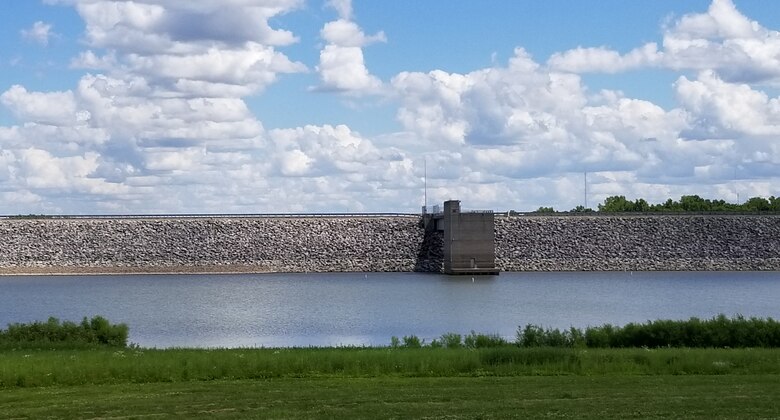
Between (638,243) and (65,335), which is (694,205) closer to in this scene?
(638,243)

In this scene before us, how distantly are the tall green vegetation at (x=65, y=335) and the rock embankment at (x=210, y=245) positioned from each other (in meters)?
71.8

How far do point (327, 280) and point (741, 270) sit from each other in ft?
133

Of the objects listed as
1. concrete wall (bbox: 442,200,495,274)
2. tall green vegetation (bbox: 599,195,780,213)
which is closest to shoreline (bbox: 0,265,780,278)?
concrete wall (bbox: 442,200,495,274)

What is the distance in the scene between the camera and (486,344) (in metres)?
28.6

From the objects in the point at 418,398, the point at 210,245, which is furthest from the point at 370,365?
the point at 210,245

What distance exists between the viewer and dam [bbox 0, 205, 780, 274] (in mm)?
104438

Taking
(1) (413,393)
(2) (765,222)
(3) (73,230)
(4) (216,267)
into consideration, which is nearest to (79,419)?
(1) (413,393)

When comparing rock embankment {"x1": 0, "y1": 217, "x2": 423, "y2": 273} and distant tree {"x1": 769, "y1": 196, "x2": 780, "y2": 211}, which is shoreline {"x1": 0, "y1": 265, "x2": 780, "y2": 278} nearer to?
rock embankment {"x1": 0, "y1": 217, "x2": 423, "y2": 273}

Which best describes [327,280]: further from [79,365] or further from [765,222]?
[79,365]

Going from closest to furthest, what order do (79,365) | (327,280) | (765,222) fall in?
1. (79,365)
2. (327,280)
3. (765,222)

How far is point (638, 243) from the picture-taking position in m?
108

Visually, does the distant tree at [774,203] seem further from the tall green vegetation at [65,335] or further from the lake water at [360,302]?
the tall green vegetation at [65,335]

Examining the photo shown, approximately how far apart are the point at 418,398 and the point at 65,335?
1591 cm

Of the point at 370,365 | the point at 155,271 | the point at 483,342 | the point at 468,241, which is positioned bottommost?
the point at 155,271
